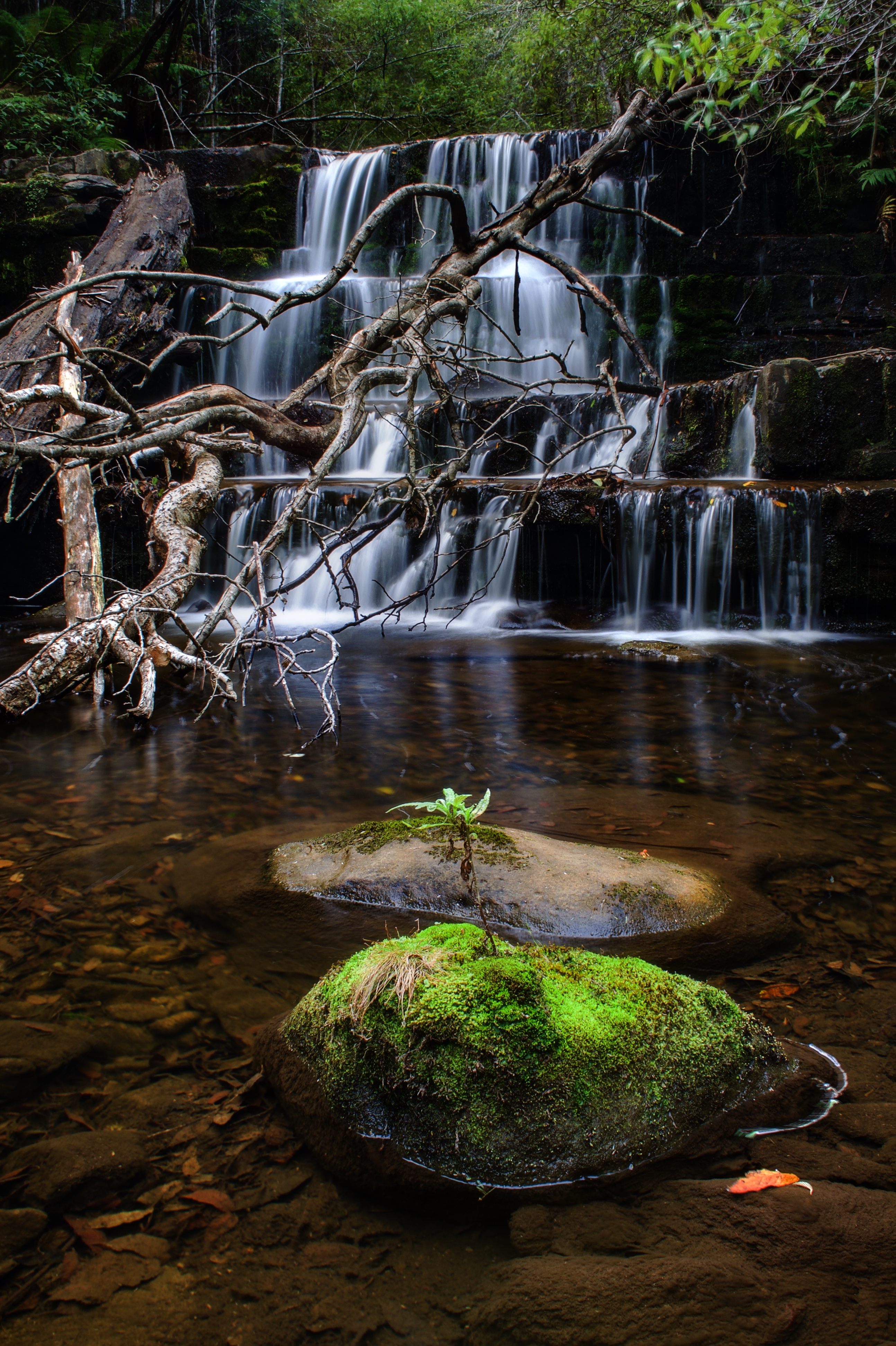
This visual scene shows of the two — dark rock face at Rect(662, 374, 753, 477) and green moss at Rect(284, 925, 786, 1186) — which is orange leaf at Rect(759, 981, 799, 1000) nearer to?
green moss at Rect(284, 925, 786, 1186)

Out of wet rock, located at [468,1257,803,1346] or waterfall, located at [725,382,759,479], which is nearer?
wet rock, located at [468,1257,803,1346]

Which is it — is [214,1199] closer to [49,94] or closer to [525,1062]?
[525,1062]

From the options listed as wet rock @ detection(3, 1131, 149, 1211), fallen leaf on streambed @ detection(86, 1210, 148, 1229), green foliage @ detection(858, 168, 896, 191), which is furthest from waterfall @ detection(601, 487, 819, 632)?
fallen leaf on streambed @ detection(86, 1210, 148, 1229)

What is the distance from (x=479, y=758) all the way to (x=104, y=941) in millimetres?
2522

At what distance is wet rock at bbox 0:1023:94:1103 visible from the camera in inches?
87.3

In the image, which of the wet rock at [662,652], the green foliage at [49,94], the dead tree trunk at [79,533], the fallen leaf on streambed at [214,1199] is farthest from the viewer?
the green foliage at [49,94]

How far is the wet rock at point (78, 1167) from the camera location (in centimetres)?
187

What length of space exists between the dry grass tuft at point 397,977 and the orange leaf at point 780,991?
3.44 ft

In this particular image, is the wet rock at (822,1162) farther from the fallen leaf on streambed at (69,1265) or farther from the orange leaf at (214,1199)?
the fallen leaf on streambed at (69,1265)

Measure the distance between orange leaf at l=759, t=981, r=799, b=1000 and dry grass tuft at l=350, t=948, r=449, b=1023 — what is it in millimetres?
1048

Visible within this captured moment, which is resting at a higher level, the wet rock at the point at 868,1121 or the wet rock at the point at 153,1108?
the wet rock at the point at 868,1121

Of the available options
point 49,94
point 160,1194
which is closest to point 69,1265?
point 160,1194

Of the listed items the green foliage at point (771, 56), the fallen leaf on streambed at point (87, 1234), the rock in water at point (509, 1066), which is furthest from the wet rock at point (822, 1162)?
the green foliage at point (771, 56)

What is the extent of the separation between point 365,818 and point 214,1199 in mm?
2312
